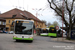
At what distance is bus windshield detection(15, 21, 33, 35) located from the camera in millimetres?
15047

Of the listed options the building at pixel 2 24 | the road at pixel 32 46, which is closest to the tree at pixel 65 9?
the road at pixel 32 46

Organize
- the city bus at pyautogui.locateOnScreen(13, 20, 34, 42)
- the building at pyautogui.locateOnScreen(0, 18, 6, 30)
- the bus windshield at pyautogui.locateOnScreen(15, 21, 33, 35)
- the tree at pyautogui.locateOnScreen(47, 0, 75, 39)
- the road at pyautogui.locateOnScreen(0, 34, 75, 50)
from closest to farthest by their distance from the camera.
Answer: the road at pyautogui.locateOnScreen(0, 34, 75, 50), the city bus at pyautogui.locateOnScreen(13, 20, 34, 42), the bus windshield at pyautogui.locateOnScreen(15, 21, 33, 35), the tree at pyautogui.locateOnScreen(47, 0, 75, 39), the building at pyautogui.locateOnScreen(0, 18, 6, 30)

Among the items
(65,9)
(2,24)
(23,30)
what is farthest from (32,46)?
(2,24)

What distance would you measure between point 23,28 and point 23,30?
276mm

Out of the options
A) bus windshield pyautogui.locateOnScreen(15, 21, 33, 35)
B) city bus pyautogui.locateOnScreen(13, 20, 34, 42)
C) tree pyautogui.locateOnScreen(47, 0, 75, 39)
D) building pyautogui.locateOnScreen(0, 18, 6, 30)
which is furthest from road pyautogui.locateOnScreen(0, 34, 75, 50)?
building pyautogui.locateOnScreen(0, 18, 6, 30)

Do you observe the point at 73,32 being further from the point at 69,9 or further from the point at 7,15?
the point at 7,15

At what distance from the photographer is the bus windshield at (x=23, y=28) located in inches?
592

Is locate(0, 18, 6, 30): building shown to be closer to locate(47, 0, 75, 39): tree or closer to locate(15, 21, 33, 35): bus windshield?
locate(47, 0, 75, 39): tree

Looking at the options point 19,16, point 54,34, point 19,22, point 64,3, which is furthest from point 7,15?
point 19,22

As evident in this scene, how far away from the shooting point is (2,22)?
64875 millimetres

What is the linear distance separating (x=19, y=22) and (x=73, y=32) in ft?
48.0

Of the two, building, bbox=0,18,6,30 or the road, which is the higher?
building, bbox=0,18,6,30

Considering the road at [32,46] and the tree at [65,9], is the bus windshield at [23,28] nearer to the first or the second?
the road at [32,46]

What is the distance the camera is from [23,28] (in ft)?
49.9
